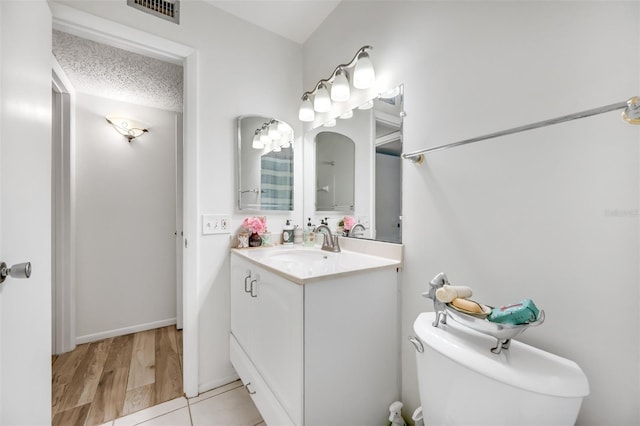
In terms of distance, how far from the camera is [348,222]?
1605 mm

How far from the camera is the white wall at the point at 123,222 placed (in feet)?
7.22

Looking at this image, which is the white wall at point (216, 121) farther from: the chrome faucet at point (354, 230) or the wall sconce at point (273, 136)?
the chrome faucet at point (354, 230)

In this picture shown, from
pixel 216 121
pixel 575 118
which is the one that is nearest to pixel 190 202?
pixel 216 121

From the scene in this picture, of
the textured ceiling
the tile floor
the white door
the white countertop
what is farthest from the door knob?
the textured ceiling

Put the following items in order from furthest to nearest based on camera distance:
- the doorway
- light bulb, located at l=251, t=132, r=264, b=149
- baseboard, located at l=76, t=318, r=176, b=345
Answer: baseboard, located at l=76, t=318, r=176, b=345, the doorway, light bulb, located at l=251, t=132, r=264, b=149

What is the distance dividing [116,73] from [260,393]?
2.49m

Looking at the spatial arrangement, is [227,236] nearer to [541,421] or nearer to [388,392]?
[388,392]

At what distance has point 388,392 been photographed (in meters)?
1.16

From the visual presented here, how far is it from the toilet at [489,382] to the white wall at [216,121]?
1.29 m

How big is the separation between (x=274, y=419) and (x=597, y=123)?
1513mm

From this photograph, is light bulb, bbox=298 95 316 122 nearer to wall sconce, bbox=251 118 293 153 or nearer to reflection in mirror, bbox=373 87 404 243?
wall sconce, bbox=251 118 293 153

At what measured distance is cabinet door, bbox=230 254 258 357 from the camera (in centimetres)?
133

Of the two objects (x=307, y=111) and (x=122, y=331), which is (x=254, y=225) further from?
(x=122, y=331)

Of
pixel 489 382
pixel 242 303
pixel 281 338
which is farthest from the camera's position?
pixel 242 303
